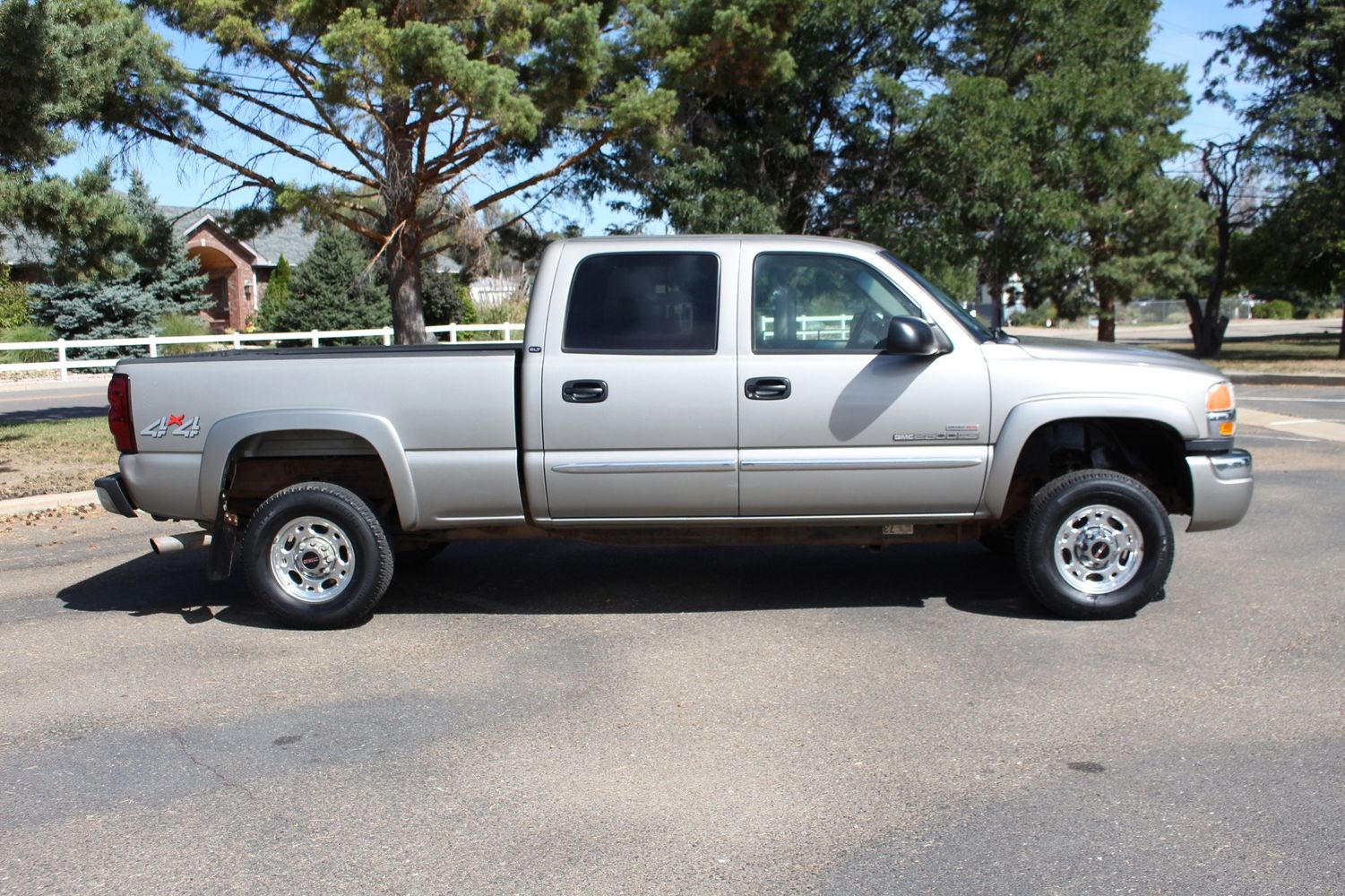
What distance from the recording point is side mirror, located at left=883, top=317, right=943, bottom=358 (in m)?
6.05

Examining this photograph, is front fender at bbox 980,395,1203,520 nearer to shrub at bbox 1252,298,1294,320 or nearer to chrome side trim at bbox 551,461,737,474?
chrome side trim at bbox 551,461,737,474

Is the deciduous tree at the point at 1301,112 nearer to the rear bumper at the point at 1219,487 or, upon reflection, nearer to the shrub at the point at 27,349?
the rear bumper at the point at 1219,487

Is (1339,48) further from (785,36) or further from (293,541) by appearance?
(293,541)

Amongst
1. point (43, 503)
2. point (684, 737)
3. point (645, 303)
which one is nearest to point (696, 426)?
point (645, 303)

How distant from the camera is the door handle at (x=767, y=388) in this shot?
246 inches

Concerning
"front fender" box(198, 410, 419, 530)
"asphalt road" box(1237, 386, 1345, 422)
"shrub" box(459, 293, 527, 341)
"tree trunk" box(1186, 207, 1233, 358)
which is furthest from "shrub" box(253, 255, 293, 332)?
"front fender" box(198, 410, 419, 530)

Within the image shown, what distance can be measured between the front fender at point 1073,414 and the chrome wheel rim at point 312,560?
340cm

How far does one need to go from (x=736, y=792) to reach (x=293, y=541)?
10.5ft

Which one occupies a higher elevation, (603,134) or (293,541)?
(603,134)

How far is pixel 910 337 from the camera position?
6.05 m

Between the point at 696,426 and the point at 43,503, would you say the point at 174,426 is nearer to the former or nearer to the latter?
the point at 696,426

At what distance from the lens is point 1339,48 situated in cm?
2670

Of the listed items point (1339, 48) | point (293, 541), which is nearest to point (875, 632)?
point (293, 541)

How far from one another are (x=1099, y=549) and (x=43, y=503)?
27.5 ft
